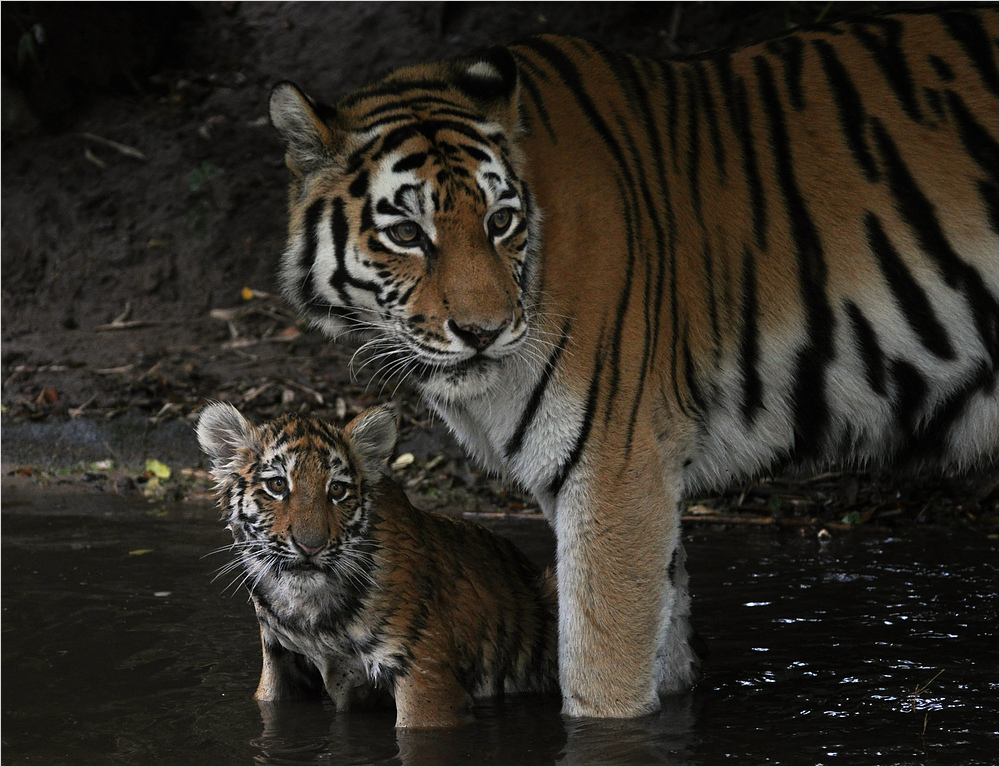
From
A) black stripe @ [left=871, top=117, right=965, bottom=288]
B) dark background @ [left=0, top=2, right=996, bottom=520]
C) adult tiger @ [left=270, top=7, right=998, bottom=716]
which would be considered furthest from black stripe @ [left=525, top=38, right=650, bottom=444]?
dark background @ [left=0, top=2, right=996, bottom=520]

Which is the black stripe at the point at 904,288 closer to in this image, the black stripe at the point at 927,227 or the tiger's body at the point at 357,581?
the black stripe at the point at 927,227

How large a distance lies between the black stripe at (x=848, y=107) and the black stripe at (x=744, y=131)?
0.29m

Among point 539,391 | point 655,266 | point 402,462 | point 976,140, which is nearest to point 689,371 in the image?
point 655,266

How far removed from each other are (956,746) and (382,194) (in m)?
2.24

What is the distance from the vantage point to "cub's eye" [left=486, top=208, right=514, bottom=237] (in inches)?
131

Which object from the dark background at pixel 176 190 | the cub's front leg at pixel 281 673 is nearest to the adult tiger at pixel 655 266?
the cub's front leg at pixel 281 673

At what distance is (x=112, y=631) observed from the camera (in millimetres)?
4453

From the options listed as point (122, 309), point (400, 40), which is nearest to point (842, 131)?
point (122, 309)

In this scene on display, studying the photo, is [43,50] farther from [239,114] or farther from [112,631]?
[112,631]

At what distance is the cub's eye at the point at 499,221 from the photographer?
131 inches

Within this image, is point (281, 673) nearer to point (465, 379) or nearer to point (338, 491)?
point (338, 491)

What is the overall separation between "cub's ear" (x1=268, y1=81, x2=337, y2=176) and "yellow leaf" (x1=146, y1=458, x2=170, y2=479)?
148 inches

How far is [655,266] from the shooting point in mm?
3582

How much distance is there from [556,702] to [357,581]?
32.2 inches
